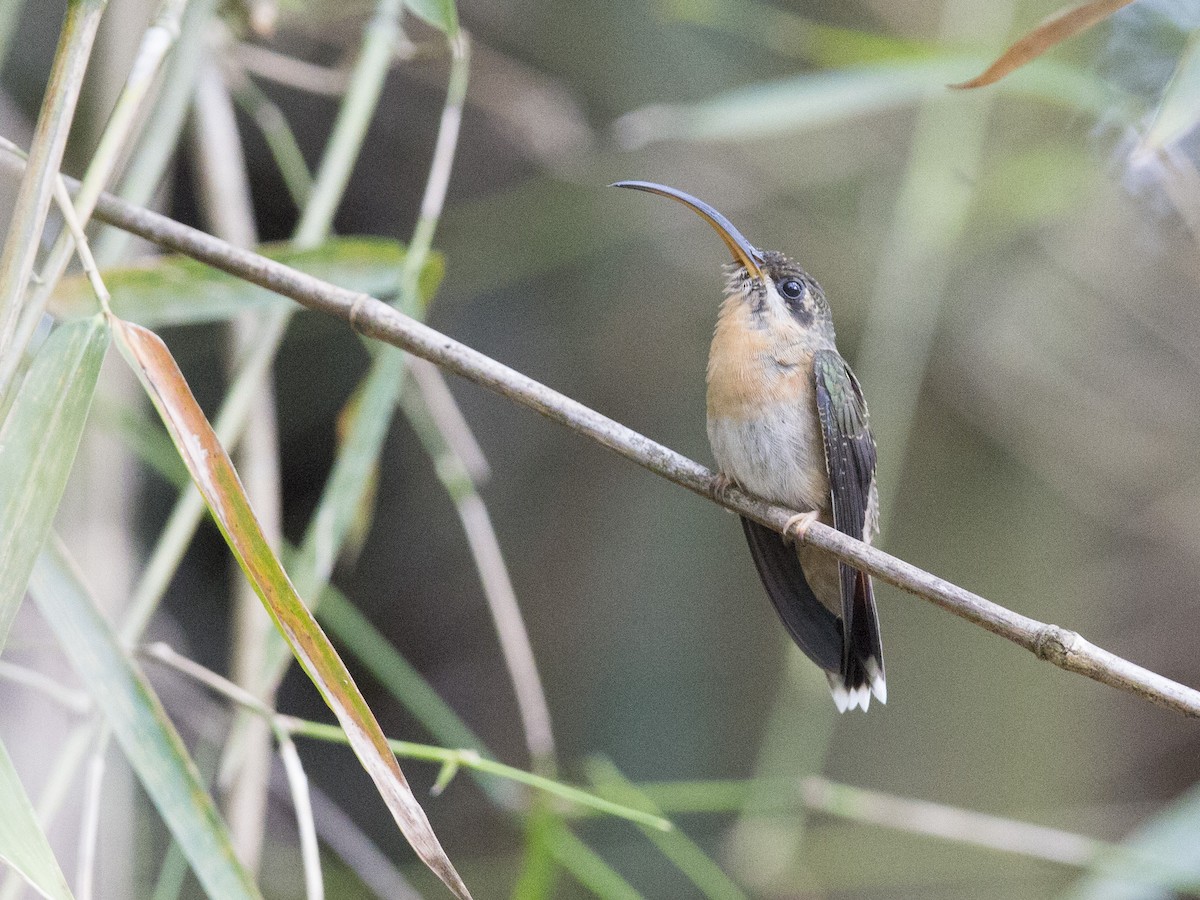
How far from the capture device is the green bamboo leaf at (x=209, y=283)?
1.56m

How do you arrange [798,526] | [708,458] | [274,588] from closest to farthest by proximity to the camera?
[274,588]
[798,526]
[708,458]

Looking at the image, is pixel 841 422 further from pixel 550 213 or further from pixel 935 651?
pixel 935 651

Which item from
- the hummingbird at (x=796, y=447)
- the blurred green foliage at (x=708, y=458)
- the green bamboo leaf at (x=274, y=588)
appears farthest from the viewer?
the blurred green foliage at (x=708, y=458)

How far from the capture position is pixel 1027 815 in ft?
14.0

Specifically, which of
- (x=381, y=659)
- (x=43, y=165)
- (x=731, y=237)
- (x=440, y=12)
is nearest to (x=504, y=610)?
(x=381, y=659)

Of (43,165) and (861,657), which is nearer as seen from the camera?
(43,165)

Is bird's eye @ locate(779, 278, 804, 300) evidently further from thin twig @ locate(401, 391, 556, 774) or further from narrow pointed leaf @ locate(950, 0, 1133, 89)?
narrow pointed leaf @ locate(950, 0, 1133, 89)

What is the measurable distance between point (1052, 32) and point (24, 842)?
128cm

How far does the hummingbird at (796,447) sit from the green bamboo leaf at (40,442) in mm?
1177

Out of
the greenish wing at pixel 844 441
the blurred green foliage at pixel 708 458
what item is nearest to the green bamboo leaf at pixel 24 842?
the greenish wing at pixel 844 441

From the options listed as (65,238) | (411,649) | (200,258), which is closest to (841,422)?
(200,258)

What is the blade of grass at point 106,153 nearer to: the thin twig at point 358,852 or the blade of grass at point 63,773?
the blade of grass at point 63,773

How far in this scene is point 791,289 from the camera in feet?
7.66

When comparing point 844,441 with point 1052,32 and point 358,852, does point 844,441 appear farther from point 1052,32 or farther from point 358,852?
point 358,852
